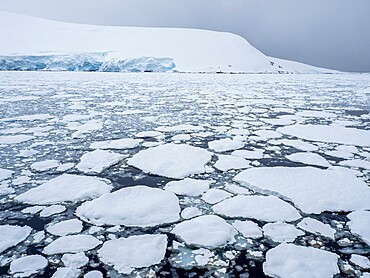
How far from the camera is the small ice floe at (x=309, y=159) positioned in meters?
2.64

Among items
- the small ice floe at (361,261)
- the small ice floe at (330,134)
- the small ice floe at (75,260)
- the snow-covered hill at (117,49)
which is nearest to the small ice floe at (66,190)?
the small ice floe at (75,260)

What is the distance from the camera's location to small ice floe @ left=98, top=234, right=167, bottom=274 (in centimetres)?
125

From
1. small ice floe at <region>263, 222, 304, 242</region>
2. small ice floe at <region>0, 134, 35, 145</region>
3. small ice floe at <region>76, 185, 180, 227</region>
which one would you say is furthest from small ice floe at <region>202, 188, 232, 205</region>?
small ice floe at <region>0, 134, 35, 145</region>

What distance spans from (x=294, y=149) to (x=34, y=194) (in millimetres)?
2799

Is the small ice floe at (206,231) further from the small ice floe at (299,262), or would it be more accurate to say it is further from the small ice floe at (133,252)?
the small ice floe at (299,262)

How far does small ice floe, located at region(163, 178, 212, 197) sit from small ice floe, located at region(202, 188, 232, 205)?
6 cm

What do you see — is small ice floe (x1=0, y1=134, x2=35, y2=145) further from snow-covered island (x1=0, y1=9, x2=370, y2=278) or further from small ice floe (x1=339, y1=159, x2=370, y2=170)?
small ice floe (x1=339, y1=159, x2=370, y2=170)

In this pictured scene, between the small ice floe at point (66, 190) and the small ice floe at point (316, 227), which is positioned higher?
the small ice floe at point (316, 227)

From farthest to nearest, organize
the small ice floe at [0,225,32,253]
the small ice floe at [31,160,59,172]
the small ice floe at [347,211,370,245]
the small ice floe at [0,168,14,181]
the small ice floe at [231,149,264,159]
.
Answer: the small ice floe at [231,149,264,159], the small ice floe at [31,160,59,172], the small ice floe at [0,168,14,181], the small ice floe at [347,211,370,245], the small ice floe at [0,225,32,253]

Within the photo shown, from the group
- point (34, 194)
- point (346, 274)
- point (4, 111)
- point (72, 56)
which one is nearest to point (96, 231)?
point (34, 194)

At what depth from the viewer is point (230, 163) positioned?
2.62 m

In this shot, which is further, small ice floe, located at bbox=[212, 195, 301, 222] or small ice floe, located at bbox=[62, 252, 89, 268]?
small ice floe, located at bbox=[212, 195, 301, 222]

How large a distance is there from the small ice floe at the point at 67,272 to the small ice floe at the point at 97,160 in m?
1.28

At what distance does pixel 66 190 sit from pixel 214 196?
3.83 feet
